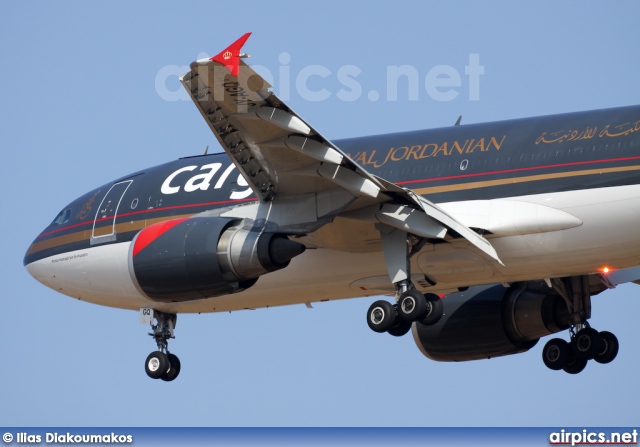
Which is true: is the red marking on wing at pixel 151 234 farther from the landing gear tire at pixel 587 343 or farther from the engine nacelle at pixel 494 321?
the landing gear tire at pixel 587 343

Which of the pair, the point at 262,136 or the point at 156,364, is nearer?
the point at 262,136

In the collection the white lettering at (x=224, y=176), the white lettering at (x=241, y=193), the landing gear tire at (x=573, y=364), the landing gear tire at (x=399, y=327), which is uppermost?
the white lettering at (x=224, y=176)

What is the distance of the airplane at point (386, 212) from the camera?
24.6 m

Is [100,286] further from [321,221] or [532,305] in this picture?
[532,305]

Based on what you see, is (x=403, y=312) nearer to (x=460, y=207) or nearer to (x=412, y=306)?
(x=412, y=306)

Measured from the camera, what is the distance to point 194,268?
1029 inches

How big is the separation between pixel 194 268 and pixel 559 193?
6.81 m

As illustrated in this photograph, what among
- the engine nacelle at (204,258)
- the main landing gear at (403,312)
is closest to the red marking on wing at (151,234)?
the engine nacelle at (204,258)

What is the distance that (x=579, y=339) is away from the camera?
3017 cm

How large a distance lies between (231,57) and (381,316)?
613cm

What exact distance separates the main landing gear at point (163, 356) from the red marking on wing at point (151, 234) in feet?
15.2

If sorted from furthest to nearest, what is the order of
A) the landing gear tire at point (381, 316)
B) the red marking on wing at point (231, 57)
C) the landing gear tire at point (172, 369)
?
1. the landing gear tire at point (172, 369)
2. the landing gear tire at point (381, 316)
3. the red marking on wing at point (231, 57)

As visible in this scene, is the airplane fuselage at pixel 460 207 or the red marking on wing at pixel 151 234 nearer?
the airplane fuselage at pixel 460 207

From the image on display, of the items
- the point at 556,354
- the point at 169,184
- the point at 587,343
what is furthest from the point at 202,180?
the point at 587,343
